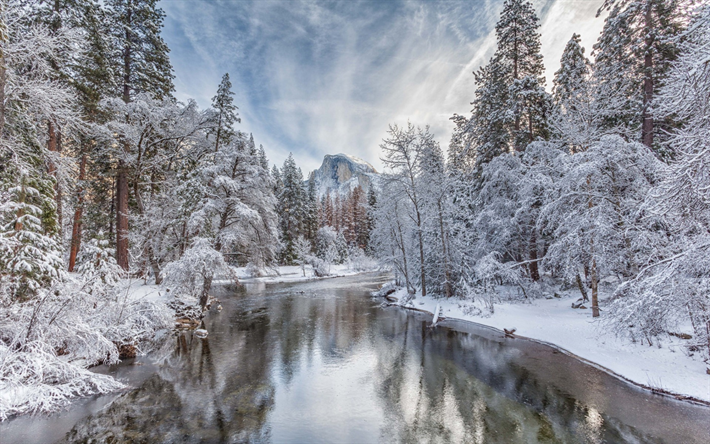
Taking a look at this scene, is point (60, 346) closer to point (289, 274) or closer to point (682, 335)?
point (682, 335)

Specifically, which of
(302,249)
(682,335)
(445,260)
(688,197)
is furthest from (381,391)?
(302,249)

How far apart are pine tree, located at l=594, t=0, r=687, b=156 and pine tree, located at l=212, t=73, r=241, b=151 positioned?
63.7ft

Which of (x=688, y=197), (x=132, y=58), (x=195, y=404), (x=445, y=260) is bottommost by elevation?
(x=195, y=404)

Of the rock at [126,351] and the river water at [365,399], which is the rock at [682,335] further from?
the rock at [126,351]

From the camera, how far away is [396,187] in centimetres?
2109

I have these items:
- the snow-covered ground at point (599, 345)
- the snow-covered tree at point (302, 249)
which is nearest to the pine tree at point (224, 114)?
the snow-covered ground at point (599, 345)

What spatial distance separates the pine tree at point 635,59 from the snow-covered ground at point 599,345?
758 centimetres

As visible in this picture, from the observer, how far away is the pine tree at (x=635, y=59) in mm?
11383

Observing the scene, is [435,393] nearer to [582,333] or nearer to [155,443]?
[155,443]

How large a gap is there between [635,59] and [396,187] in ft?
43.4

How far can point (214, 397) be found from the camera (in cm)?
745

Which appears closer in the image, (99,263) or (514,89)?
(99,263)

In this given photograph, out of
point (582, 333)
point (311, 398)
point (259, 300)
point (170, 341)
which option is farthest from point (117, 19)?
point (582, 333)

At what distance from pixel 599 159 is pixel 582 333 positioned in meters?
6.41
